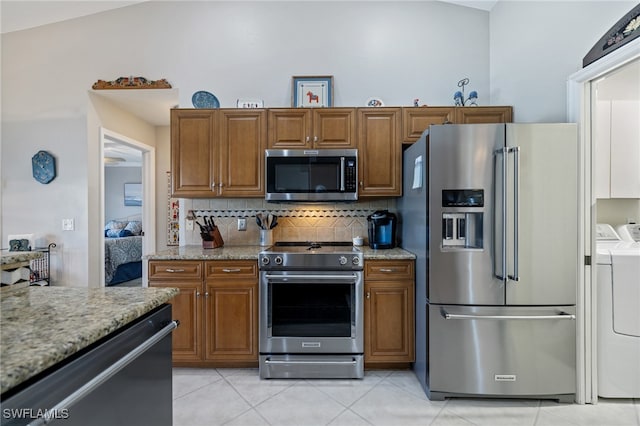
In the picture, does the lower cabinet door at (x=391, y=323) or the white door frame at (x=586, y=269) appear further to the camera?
the lower cabinet door at (x=391, y=323)

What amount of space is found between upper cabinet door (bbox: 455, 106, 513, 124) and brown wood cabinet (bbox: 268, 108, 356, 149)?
3.21 feet

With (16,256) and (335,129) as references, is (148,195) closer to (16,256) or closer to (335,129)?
(335,129)

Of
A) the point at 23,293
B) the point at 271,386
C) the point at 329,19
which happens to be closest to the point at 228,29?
the point at 329,19

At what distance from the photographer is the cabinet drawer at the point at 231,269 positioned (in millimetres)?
2355

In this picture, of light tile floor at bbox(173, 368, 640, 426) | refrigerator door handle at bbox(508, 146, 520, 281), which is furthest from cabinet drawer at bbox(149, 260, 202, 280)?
refrigerator door handle at bbox(508, 146, 520, 281)

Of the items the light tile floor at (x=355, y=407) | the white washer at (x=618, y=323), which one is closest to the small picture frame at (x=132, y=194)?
the light tile floor at (x=355, y=407)

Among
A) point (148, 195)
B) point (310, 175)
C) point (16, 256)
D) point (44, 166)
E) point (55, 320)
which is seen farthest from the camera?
point (148, 195)

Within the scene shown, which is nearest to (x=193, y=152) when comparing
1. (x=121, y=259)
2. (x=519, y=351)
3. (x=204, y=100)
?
(x=204, y=100)

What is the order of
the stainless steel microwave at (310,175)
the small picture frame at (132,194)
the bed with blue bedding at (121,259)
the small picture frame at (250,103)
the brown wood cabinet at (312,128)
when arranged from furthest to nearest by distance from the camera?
the small picture frame at (132,194), the bed with blue bedding at (121,259), the small picture frame at (250,103), the brown wood cabinet at (312,128), the stainless steel microwave at (310,175)

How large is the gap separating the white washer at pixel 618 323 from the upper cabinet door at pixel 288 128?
2413mm

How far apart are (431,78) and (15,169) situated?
14.9 ft

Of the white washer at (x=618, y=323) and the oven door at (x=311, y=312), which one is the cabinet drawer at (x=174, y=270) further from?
the white washer at (x=618, y=323)

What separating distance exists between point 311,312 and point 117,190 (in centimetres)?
828

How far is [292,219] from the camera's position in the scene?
9.90ft
